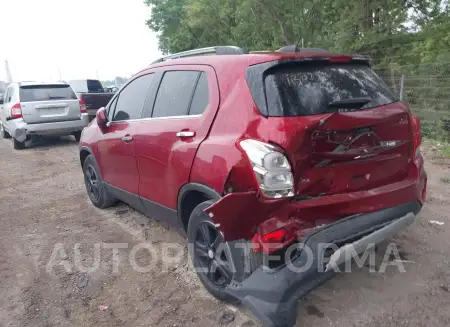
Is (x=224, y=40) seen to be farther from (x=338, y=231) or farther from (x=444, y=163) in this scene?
(x=338, y=231)

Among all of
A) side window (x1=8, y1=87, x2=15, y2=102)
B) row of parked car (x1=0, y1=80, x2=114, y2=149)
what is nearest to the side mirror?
row of parked car (x1=0, y1=80, x2=114, y2=149)

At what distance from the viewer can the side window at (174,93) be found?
3.05 metres

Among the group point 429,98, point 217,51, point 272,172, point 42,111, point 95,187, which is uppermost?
point 217,51

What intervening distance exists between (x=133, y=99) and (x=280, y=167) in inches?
88.4

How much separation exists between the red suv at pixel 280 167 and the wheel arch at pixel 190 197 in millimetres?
10

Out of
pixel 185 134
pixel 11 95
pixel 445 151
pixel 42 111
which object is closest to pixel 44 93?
pixel 42 111

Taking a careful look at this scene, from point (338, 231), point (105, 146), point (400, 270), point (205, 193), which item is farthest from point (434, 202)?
point (105, 146)

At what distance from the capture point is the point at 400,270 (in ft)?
10.2

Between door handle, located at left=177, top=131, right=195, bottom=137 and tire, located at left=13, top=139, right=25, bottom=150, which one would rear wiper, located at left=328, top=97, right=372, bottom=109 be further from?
tire, located at left=13, top=139, right=25, bottom=150

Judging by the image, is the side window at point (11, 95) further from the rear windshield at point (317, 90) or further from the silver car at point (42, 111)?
the rear windshield at point (317, 90)

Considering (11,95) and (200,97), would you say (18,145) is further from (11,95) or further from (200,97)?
(200,97)

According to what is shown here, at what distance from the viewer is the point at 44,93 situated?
366 inches

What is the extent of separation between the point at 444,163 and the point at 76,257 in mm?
6030

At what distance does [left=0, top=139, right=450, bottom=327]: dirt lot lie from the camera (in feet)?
8.67
